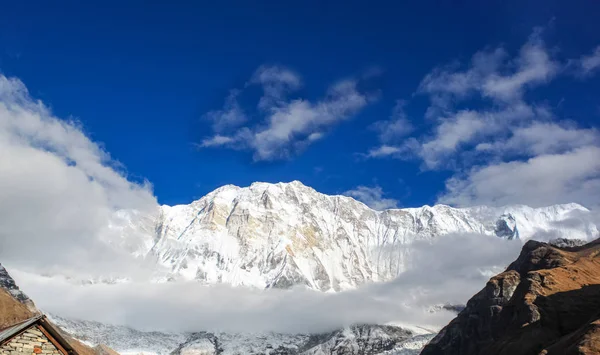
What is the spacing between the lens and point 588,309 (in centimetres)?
12050

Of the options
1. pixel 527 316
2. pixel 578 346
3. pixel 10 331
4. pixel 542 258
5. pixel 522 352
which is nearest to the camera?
pixel 10 331

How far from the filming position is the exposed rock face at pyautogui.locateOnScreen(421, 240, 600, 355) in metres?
99.3

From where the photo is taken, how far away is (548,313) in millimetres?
125375

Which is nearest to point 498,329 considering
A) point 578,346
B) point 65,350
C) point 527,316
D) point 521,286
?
point 521,286

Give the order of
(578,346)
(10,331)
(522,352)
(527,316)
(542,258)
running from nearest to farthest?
(10,331) < (578,346) < (522,352) < (527,316) < (542,258)

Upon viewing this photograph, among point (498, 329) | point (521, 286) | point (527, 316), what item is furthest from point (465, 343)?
point (527, 316)

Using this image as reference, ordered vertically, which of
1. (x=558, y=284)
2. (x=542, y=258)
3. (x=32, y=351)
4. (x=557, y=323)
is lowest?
(x=32, y=351)

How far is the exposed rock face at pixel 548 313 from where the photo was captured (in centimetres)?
9931

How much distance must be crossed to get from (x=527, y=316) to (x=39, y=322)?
454 ft

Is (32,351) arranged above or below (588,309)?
below

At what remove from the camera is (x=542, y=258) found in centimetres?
19788

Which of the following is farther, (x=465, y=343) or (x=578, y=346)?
(x=465, y=343)

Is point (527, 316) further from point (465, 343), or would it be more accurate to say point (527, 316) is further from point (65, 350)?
point (65, 350)

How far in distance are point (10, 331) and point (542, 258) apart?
20113 centimetres
